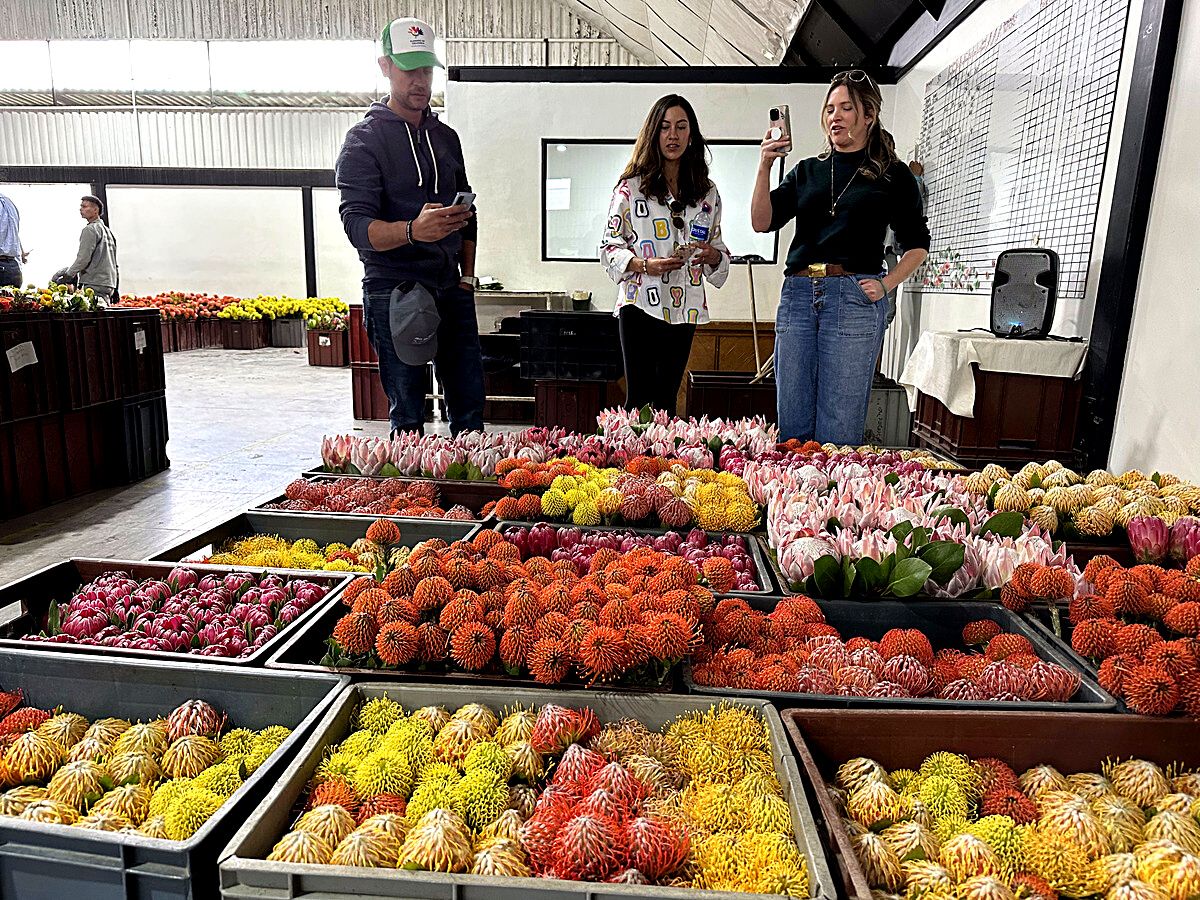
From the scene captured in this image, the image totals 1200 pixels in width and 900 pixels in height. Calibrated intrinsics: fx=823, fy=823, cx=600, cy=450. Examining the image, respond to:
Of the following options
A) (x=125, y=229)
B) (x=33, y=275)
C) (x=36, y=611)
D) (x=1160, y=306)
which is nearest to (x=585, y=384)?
(x=1160, y=306)

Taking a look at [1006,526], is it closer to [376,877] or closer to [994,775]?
[994,775]

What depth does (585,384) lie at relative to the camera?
16.8 ft

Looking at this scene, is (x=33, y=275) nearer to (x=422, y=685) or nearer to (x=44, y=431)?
(x=44, y=431)

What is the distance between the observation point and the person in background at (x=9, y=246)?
7152mm

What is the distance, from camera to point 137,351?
4.53 metres

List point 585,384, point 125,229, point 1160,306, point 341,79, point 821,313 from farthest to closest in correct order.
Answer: point 125,229, point 341,79, point 585,384, point 1160,306, point 821,313

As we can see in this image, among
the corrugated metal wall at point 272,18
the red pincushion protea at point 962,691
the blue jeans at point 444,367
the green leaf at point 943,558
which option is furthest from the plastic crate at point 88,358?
the corrugated metal wall at point 272,18

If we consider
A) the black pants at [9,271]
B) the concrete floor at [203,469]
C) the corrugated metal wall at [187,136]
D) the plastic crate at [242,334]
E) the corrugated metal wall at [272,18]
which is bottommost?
the concrete floor at [203,469]

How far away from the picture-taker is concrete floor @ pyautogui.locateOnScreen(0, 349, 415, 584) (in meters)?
3.47

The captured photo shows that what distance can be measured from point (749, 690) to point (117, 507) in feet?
12.7

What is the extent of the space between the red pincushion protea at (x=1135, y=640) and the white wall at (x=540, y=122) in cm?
598

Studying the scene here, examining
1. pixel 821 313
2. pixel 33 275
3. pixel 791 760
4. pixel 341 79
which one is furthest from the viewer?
pixel 33 275

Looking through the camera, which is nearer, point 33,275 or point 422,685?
point 422,685

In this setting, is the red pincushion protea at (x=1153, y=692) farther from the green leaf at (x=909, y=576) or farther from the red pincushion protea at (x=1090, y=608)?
the green leaf at (x=909, y=576)
